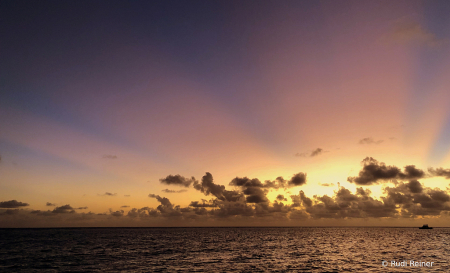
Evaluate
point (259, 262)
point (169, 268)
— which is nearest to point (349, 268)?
point (259, 262)

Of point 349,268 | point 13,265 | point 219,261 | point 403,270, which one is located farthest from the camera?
point 219,261

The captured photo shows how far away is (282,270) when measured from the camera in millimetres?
58094

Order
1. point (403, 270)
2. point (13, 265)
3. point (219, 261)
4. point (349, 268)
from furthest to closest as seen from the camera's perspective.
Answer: point (219, 261)
point (13, 265)
point (349, 268)
point (403, 270)

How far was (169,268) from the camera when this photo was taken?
60281mm

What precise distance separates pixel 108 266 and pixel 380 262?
218 feet

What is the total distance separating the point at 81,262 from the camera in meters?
69.4

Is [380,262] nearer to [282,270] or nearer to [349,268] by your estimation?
[349,268]

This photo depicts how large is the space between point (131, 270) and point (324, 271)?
41.1m

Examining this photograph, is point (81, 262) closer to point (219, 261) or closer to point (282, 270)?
point (219, 261)

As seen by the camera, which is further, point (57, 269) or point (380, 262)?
point (380, 262)

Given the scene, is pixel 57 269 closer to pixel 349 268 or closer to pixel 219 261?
pixel 219 261

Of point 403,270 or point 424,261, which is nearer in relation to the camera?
point 403,270

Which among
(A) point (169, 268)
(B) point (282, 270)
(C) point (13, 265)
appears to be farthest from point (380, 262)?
(C) point (13, 265)

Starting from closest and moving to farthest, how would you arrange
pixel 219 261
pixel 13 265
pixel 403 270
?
pixel 403 270 < pixel 13 265 < pixel 219 261
